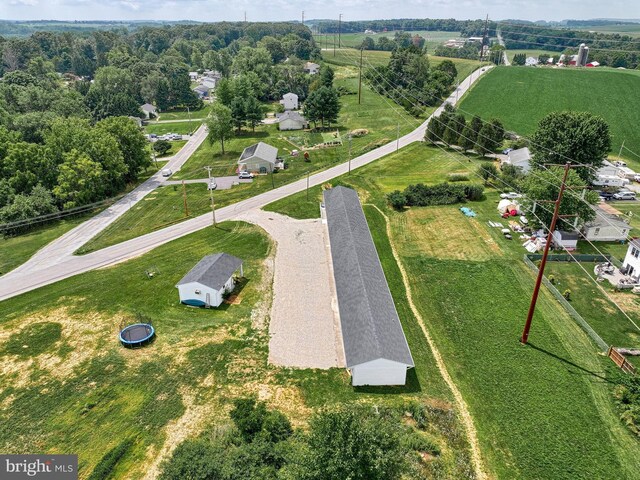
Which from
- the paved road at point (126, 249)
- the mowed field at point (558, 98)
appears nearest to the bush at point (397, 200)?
the paved road at point (126, 249)

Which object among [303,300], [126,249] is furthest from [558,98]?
[126,249]

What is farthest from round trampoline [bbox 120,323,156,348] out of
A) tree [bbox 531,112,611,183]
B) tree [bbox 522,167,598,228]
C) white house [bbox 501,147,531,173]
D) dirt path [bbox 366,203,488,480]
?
white house [bbox 501,147,531,173]

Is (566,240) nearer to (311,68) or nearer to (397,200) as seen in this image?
(397,200)

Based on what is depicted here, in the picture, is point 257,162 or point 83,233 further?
point 257,162

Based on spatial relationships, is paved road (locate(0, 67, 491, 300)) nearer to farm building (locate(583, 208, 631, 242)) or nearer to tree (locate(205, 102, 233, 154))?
tree (locate(205, 102, 233, 154))

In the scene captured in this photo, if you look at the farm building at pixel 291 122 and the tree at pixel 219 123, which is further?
the farm building at pixel 291 122

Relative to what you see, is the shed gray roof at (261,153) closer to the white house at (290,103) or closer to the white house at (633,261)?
the white house at (290,103)
